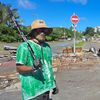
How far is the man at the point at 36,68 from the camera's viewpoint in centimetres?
555

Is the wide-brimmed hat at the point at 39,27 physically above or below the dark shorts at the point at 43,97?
above

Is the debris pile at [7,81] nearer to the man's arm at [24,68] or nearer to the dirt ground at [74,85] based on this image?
the dirt ground at [74,85]

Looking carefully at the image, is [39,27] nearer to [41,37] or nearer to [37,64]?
[41,37]

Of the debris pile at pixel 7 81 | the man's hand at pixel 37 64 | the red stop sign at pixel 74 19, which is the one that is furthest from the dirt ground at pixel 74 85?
the red stop sign at pixel 74 19

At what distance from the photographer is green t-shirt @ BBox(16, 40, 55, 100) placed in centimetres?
556

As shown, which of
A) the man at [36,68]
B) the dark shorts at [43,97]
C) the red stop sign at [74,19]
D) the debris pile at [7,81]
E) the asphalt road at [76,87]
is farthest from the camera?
the red stop sign at [74,19]

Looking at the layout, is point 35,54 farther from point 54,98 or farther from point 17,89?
point 17,89

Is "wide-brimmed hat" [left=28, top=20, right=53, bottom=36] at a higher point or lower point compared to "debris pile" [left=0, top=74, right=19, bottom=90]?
higher

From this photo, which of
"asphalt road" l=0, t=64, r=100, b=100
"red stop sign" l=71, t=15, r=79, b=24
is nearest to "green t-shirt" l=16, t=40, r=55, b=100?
"asphalt road" l=0, t=64, r=100, b=100

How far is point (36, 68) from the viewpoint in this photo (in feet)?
17.9

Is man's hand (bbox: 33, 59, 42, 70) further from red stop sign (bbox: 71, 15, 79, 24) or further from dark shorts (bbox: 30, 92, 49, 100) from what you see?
red stop sign (bbox: 71, 15, 79, 24)

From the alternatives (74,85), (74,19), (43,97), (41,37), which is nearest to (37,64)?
(41,37)

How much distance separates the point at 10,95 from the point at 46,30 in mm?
5281

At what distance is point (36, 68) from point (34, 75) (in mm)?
204
